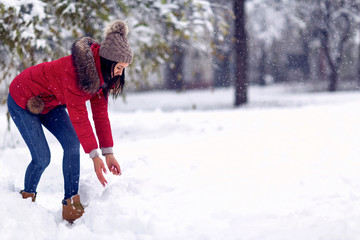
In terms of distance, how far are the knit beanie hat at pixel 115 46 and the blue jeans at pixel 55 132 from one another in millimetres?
703

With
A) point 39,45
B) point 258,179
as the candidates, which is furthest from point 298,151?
point 39,45

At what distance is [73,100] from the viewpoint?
8.41ft

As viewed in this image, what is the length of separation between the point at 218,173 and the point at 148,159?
971mm

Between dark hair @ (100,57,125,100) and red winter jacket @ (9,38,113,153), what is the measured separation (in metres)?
0.04

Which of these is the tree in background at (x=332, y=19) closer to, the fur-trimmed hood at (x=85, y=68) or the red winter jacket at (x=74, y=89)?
the red winter jacket at (x=74, y=89)

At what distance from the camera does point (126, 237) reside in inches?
108

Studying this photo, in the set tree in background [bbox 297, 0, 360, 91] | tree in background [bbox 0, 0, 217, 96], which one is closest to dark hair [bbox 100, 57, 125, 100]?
tree in background [bbox 0, 0, 217, 96]

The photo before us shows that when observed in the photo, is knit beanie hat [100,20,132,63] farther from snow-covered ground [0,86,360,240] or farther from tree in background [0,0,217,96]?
tree in background [0,0,217,96]

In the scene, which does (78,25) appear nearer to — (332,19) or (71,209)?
(71,209)

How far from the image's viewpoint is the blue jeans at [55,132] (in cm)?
290

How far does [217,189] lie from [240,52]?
7.78m

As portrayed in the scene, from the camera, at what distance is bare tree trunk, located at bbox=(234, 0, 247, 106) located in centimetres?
1077

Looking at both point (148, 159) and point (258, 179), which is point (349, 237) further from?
point (148, 159)

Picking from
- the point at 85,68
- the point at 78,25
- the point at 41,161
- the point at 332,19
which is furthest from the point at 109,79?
the point at 332,19
